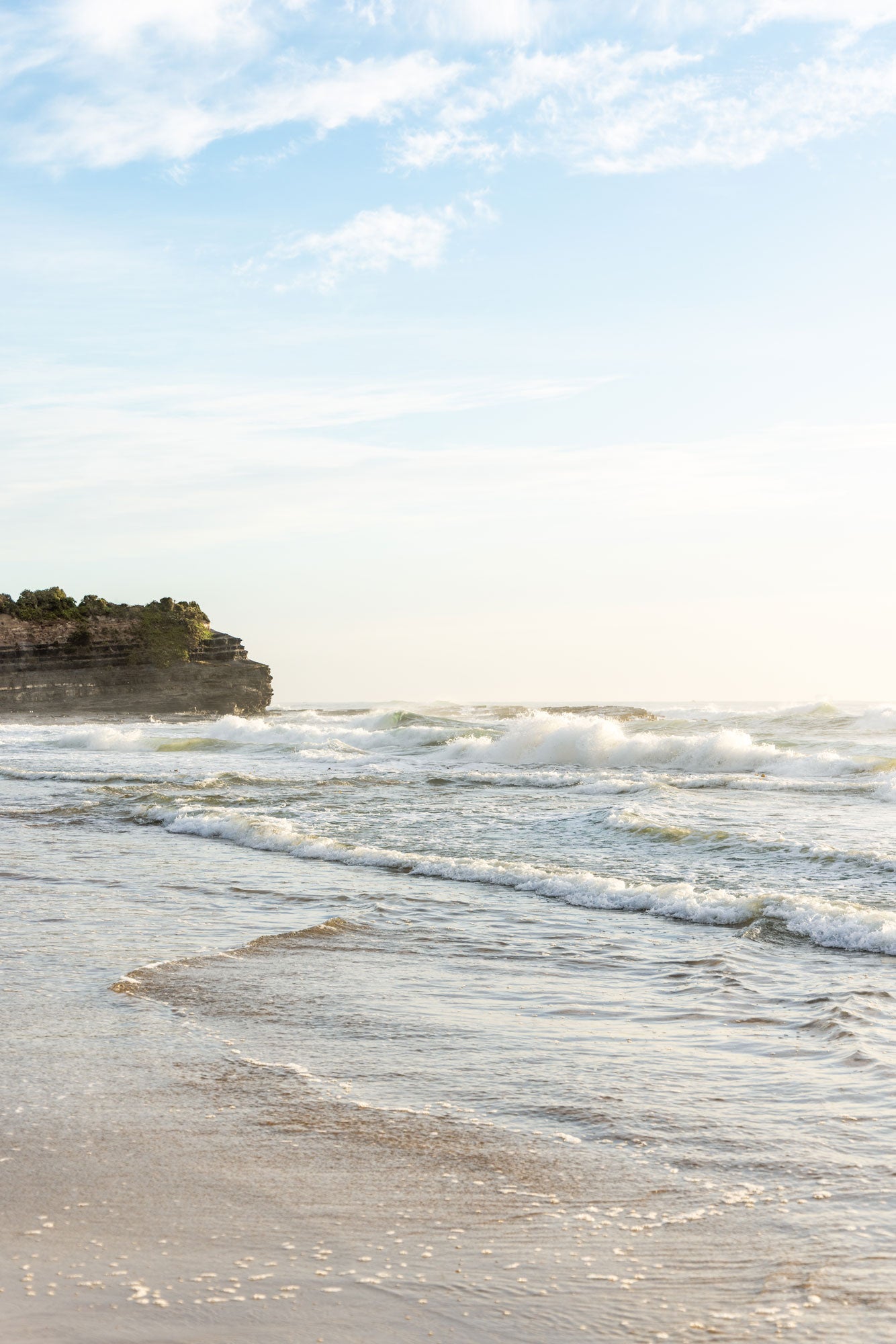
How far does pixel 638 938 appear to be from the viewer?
765 cm

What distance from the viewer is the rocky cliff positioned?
52656mm

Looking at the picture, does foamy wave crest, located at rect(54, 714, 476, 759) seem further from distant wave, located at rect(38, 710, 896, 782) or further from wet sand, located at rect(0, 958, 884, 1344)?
wet sand, located at rect(0, 958, 884, 1344)

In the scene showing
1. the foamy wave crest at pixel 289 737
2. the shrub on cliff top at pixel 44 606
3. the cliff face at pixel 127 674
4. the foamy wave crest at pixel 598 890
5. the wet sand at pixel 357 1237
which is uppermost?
the shrub on cliff top at pixel 44 606

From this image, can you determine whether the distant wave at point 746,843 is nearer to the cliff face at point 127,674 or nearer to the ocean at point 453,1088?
the ocean at point 453,1088

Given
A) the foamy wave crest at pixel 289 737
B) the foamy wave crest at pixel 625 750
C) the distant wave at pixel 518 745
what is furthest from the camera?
the foamy wave crest at pixel 289 737

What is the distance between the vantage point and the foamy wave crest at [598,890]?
7535mm

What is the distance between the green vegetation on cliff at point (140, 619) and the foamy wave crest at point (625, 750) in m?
29.5

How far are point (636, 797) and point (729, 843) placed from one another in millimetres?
4721

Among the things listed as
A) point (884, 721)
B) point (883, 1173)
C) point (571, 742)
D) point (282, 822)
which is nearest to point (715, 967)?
point (883, 1173)

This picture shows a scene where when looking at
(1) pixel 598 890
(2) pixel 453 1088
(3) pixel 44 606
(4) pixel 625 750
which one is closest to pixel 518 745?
(4) pixel 625 750

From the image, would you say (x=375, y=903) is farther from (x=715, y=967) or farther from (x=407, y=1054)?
(x=407, y=1054)

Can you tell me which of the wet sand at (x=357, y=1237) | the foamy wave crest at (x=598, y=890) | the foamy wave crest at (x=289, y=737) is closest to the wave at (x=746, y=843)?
the foamy wave crest at (x=598, y=890)

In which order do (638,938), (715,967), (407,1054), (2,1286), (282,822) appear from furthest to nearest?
(282,822) < (638,938) < (715,967) < (407,1054) < (2,1286)

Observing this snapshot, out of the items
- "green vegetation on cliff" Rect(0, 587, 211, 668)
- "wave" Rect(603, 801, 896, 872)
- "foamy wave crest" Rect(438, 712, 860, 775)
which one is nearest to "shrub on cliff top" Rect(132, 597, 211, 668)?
"green vegetation on cliff" Rect(0, 587, 211, 668)
